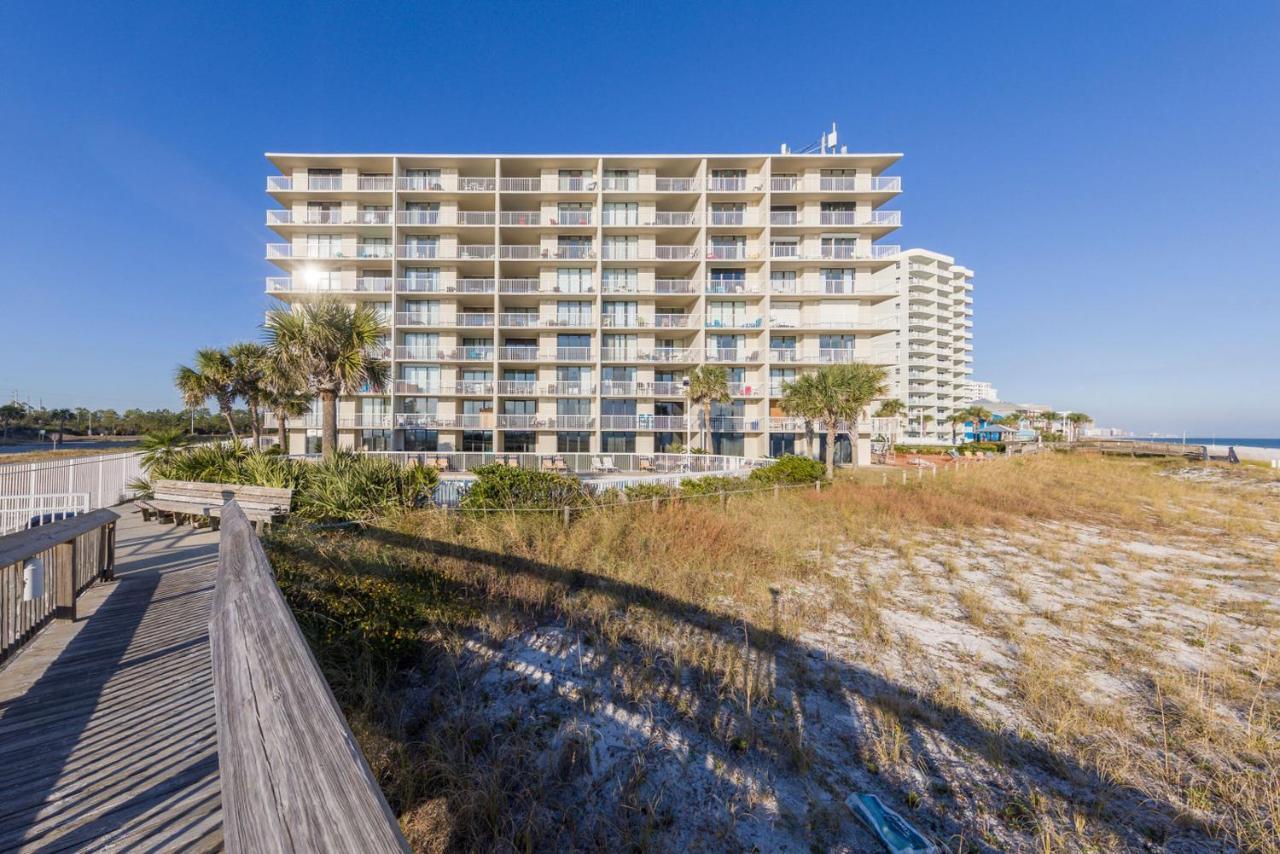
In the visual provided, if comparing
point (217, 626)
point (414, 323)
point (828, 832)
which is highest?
point (414, 323)

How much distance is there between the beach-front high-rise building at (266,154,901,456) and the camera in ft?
94.6

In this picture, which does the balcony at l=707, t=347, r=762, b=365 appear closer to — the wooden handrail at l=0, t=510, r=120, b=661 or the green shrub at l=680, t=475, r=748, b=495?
the green shrub at l=680, t=475, r=748, b=495

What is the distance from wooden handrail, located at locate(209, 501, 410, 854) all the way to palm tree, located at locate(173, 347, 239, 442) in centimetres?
2478

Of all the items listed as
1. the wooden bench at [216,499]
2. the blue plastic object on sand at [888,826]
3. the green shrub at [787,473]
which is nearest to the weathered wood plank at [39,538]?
the wooden bench at [216,499]

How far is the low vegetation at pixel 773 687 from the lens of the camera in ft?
11.4

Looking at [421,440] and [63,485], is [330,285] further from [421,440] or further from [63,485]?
[63,485]

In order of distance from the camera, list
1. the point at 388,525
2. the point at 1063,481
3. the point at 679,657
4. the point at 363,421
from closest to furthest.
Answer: the point at 679,657, the point at 388,525, the point at 1063,481, the point at 363,421

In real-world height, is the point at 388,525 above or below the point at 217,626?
below

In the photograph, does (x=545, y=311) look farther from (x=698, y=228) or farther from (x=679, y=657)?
(x=679, y=657)

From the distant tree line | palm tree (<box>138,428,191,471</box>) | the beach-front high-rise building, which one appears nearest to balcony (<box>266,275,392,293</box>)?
the beach-front high-rise building

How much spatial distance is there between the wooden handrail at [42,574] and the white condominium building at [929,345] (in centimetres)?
7302

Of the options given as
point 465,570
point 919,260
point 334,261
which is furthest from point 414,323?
point 919,260

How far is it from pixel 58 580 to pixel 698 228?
30509 millimetres

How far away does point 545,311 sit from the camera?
29.8 m
